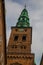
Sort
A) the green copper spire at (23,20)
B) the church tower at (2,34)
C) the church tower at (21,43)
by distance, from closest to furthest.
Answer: the church tower at (2,34), the church tower at (21,43), the green copper spire at (23,20)

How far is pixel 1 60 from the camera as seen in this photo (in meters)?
22.8

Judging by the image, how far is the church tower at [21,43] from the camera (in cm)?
5391

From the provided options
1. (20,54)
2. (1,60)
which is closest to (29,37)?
(20,54)

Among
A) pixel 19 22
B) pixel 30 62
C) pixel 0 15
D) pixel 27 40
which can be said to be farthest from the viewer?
pixel 19 22

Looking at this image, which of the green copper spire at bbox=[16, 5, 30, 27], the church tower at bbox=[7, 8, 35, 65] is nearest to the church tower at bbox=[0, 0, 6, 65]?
the church tower at bbox=[7, 8, 35, 65]

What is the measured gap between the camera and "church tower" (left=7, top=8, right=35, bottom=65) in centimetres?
5391

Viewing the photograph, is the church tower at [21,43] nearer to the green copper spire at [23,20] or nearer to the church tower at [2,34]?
the green copper spire at [23,20]

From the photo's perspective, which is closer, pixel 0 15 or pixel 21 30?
pixel 0 15

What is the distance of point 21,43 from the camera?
200ft

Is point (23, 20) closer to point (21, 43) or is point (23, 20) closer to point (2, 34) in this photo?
point (21, 43)

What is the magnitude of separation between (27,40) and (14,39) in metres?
2.64

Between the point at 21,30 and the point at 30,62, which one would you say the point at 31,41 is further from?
the point at 30,62

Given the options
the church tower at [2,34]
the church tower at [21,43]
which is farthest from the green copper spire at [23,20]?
the church tower at [2,34]

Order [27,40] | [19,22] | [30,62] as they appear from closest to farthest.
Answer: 1. [30,62]
2. [27,40]
3. [19,22]
